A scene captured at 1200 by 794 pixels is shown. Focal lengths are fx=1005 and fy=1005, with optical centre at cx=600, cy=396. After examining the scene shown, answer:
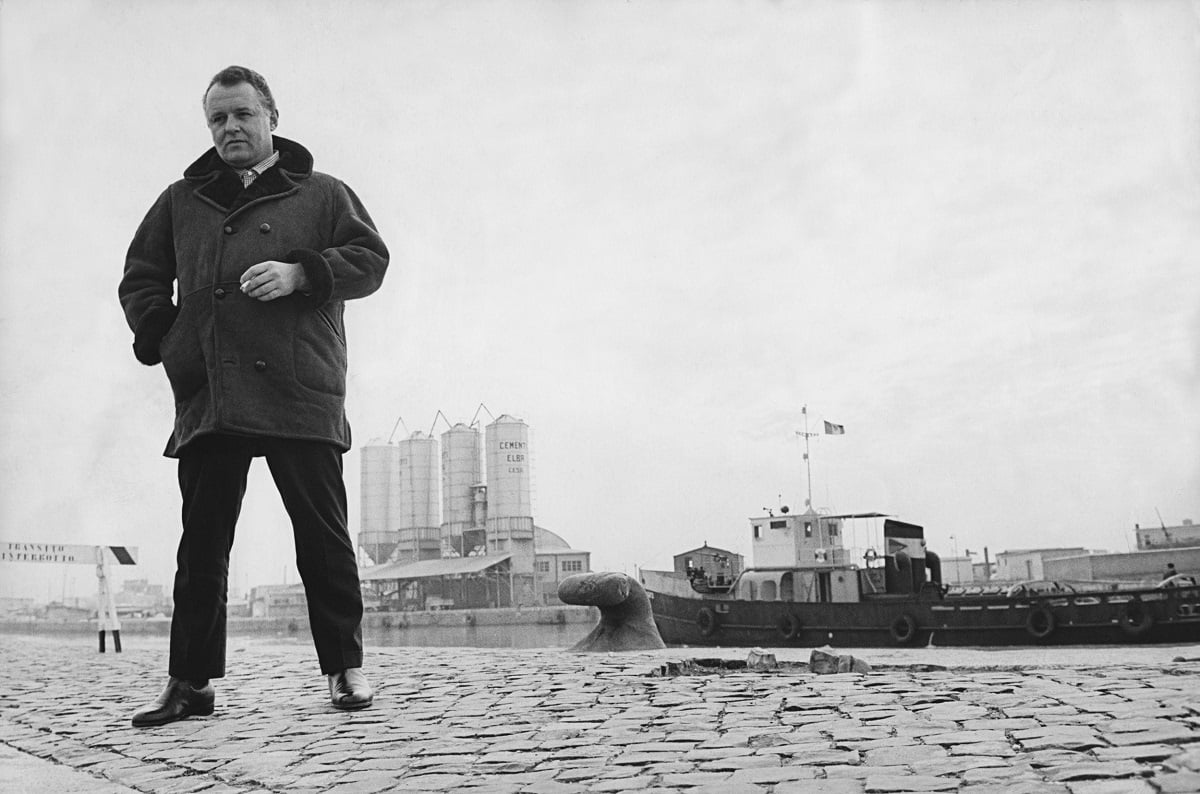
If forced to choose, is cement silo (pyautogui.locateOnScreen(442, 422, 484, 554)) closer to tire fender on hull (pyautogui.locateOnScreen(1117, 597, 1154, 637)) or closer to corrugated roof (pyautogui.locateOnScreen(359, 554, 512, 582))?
corrugated roof (pyautogui.locateOnScreen(359, 554, 512, 582))

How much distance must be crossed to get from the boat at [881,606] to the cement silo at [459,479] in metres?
26.1

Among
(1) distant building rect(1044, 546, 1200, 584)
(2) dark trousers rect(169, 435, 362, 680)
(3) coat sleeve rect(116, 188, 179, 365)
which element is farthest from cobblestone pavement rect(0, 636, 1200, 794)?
(1) distant building rect(1044, 546, 1200, 584)

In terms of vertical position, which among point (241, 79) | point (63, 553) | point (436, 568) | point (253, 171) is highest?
point (241, 79)

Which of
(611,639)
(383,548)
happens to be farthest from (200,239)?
(383,548)

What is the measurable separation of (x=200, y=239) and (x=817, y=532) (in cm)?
1845

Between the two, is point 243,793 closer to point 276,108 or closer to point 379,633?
point 276,108

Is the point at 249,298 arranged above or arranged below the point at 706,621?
above

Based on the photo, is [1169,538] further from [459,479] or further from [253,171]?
[253,171]

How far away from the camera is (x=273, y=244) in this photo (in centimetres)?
259

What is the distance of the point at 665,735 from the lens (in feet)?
7.00

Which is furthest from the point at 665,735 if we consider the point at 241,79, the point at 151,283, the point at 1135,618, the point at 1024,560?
the point at 1024,560

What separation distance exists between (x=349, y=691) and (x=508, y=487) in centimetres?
4192

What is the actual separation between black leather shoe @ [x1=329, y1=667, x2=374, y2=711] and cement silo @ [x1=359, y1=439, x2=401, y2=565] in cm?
4456

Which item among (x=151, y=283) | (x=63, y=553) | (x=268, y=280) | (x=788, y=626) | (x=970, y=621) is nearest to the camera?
(x=268, y=280)
